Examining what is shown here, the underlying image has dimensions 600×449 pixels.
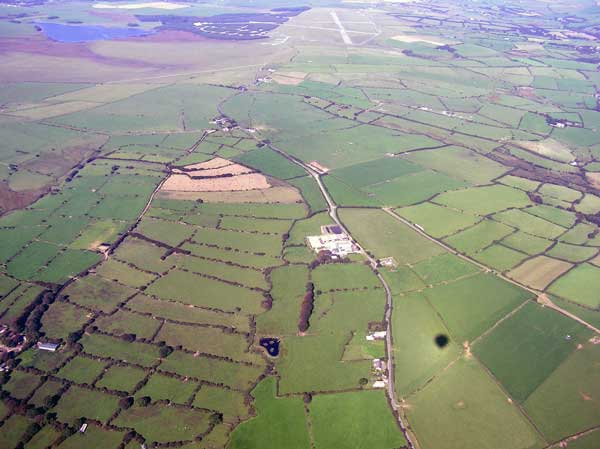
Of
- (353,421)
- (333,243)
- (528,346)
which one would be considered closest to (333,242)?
(333,243)

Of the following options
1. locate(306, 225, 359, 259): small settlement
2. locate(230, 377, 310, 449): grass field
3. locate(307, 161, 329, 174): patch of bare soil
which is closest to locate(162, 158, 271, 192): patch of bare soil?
locate(307, 161, 329, 174): patch of bare soil

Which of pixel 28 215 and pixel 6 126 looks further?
pixel 6 126

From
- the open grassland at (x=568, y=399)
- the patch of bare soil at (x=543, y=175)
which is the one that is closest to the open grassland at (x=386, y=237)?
the open grassland at (x=568, y=399)

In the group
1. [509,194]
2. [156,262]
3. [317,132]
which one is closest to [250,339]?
[156,262]

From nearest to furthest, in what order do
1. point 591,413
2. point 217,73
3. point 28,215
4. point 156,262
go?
1. point 591,413
2. point 156,262
3. point 28,215
4. point 217,73

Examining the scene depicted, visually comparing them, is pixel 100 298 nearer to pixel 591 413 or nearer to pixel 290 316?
pixel 290 316

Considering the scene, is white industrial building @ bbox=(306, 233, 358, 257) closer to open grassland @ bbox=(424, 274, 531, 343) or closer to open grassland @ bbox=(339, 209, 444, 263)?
open grassland @ bbox=(339, 209, 444, 263)

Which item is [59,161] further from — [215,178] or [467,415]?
[467,415]

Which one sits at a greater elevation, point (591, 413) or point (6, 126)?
point (591, 413)

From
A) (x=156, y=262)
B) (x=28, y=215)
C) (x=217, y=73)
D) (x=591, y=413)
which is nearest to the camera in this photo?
(x=591, y=413)
